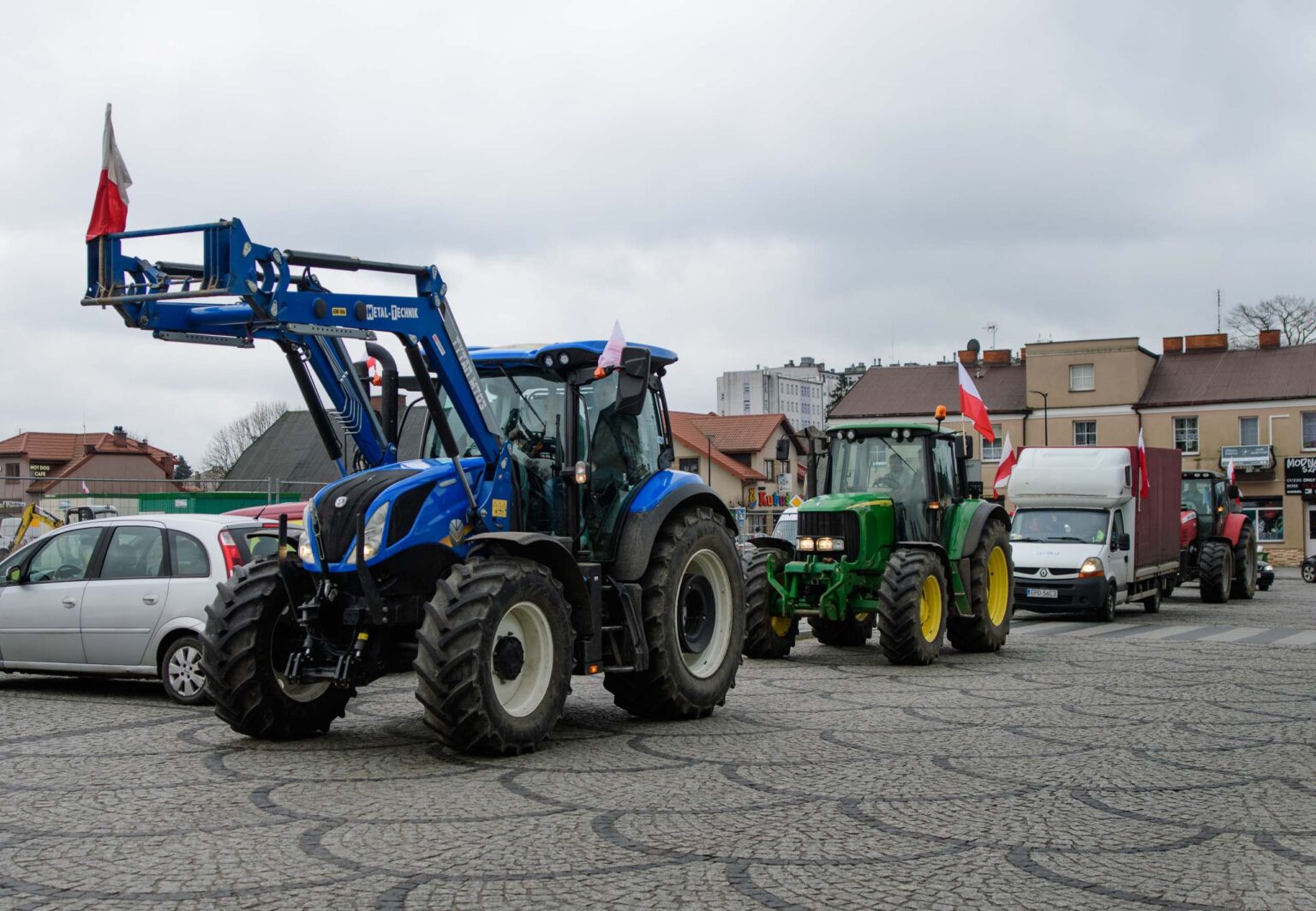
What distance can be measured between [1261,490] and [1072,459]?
3932cm

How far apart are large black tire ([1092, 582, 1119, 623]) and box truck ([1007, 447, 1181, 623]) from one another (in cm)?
2

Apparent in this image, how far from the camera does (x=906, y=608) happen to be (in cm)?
1386

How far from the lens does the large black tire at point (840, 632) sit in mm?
16234

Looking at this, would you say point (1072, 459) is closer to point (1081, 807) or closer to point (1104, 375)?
point (1081, 807)

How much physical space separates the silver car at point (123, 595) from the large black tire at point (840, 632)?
7.08 metres

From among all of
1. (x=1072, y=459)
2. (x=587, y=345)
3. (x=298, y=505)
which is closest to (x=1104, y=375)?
(x=1072, y=459)

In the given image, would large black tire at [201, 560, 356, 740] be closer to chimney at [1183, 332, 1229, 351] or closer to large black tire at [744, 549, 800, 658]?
large black tire at [744, 549, 800, 658]

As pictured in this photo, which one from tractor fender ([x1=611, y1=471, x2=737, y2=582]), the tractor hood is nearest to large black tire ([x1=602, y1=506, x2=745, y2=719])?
tractor fender ([x1=611, y1=471, x2=737, y2=582])

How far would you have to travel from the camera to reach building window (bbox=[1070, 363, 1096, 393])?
62.6 metres

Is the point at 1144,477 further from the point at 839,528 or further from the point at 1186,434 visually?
the point at 1186,434

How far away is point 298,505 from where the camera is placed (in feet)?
53.6

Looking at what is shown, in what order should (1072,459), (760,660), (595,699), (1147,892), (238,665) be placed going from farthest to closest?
(1072,459), (760,660), (595,699), (238,665), (1147,892)

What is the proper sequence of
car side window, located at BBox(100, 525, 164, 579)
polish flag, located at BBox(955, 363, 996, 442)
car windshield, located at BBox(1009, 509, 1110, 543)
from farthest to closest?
car windshield, located at BBox(1009, 509, 1110, 543), polish flag, located at BBox(955, 363, 996, 442), car side window, located at BBox(100, 525, 164, 579)

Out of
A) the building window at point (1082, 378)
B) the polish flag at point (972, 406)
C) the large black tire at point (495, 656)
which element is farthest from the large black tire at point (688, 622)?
the building window at point (1082, 378)
